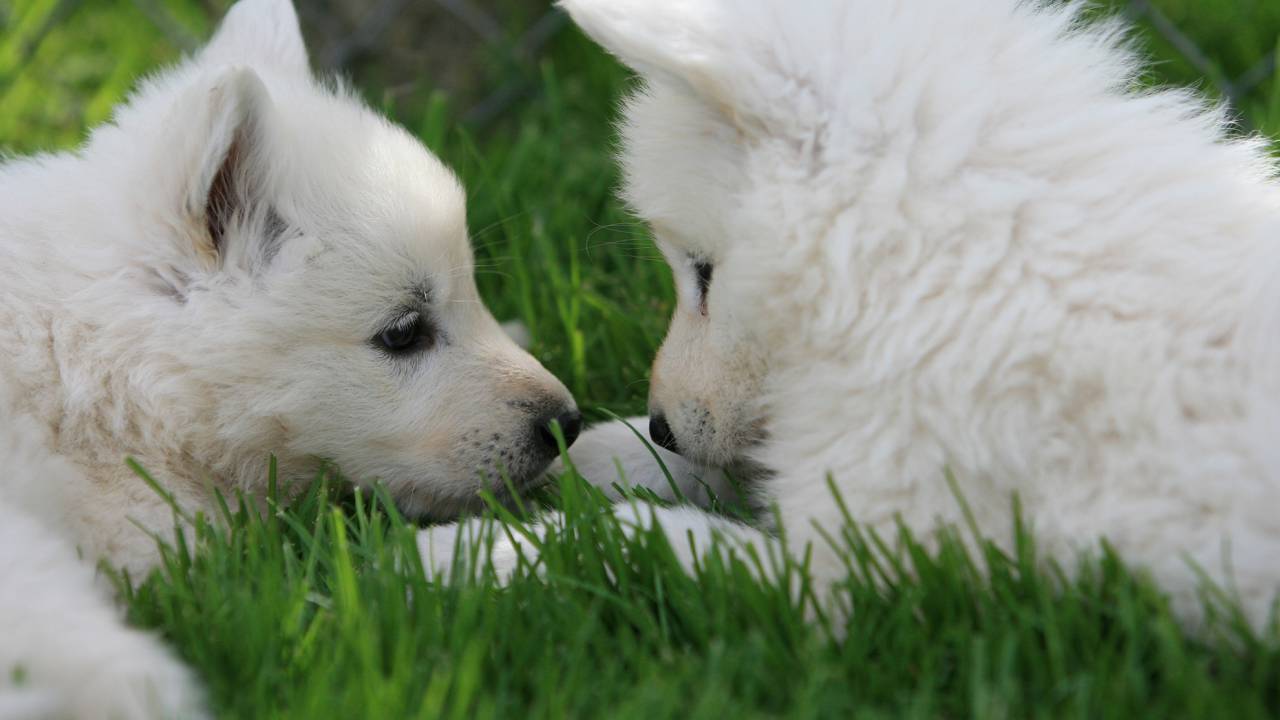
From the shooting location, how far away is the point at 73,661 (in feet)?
5.95

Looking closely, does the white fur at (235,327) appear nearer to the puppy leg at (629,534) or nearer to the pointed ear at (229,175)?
the pointed ear at (229,175)

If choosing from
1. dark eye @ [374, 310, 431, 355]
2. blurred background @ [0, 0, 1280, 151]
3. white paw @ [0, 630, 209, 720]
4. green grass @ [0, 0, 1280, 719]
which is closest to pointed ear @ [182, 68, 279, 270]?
dark eye @ [374, 310, 431, 355]

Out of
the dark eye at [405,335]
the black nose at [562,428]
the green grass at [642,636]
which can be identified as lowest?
the green grass at [642,636]

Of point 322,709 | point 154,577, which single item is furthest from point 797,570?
point 154,577

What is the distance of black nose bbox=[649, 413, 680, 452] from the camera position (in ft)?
8.73

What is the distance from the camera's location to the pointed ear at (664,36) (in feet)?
7.65

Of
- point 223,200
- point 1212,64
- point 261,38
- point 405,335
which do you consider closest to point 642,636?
point 405,335

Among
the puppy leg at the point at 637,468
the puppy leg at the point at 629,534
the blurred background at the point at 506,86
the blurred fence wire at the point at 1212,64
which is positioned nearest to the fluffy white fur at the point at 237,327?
→ the puppy leg at the point at 637,468

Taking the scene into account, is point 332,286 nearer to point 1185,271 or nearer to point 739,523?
point 739,523

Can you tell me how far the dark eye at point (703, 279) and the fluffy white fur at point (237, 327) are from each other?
17.8 inches

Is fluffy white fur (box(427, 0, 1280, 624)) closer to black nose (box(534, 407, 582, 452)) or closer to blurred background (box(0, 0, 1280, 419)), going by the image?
black nose (box(534, 407, 582, 452))

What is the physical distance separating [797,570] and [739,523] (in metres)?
0.45

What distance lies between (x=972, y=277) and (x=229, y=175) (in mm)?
1507

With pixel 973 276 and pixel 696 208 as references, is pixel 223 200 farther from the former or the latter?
pixel 973 276
